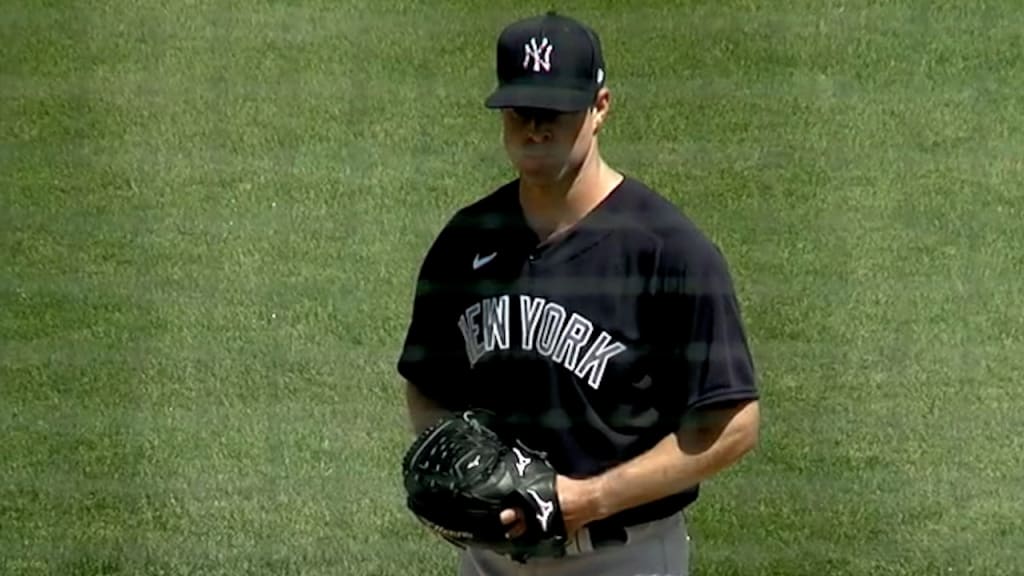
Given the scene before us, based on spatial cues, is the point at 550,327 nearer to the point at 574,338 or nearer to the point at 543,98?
the point at 574,338

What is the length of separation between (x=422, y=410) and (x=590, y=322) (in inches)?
13.6

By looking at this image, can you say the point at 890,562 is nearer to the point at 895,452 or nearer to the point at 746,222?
the point at 895,452

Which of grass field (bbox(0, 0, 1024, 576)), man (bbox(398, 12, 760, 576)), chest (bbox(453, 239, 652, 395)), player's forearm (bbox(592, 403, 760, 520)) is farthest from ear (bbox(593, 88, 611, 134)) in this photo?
grass field (bbox(0, 0, 1024, 576))

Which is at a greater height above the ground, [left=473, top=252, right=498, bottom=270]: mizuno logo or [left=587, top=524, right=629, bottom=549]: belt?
[left=473, top=252, right=498, bottom=270]: mizuno logo

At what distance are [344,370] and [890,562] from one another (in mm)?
1347

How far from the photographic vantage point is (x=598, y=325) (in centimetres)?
246

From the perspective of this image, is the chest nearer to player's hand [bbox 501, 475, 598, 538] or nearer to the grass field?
player's hand [bbox 501, 475, 598, 538]

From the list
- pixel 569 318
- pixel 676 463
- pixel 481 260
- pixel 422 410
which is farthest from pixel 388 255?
pixel 676 463

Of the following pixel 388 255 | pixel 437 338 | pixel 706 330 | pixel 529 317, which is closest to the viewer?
pixel 706 330

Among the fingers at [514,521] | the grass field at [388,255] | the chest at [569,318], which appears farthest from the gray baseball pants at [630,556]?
the grass field at [388,255]

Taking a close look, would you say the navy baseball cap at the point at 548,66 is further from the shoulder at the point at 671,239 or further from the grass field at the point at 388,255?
the grass field at the point at 388,255

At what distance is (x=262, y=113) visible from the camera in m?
5.29

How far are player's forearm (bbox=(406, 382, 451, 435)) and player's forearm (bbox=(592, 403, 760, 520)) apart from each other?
1.07ft

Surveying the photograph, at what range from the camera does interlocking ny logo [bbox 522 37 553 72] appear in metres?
2.45
